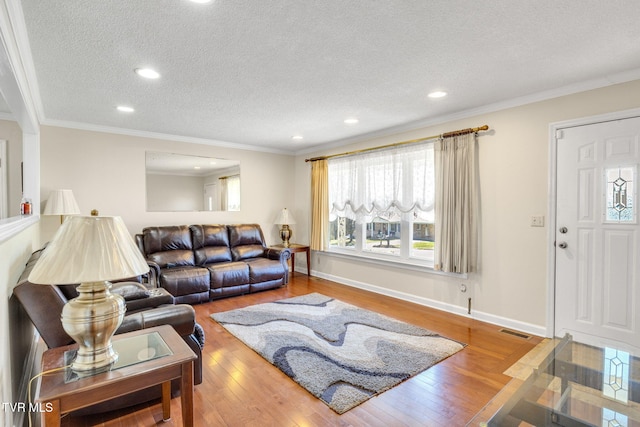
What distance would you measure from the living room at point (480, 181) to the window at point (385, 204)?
215 mm

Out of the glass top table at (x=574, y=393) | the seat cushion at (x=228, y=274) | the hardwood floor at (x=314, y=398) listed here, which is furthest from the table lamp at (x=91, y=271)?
the seat cushion at (x=228, y=274)

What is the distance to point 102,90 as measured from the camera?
3.03 meters

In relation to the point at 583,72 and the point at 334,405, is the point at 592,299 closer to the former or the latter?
the point at 583,72

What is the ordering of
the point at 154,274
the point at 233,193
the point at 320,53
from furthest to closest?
the point at 233,193, the point at 154,274, the point at 320,53

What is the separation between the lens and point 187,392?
61.6 inches

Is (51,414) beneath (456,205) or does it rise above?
beneath

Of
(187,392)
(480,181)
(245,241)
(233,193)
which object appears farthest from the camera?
(233,193)

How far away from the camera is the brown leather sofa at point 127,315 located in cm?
165

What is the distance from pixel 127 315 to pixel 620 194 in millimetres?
3993

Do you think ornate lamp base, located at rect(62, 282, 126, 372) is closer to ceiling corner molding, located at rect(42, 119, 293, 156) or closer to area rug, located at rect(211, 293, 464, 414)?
area rug, located at rect(211, 293, 464, 414)

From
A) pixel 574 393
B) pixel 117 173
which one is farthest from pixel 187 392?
pixel 117 173

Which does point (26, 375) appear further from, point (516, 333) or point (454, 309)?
point (516, 333)

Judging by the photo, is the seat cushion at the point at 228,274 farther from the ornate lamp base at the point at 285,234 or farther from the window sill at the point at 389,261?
the window sill at the point at 389,261

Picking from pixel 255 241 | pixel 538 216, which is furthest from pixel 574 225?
pixel 255 241
